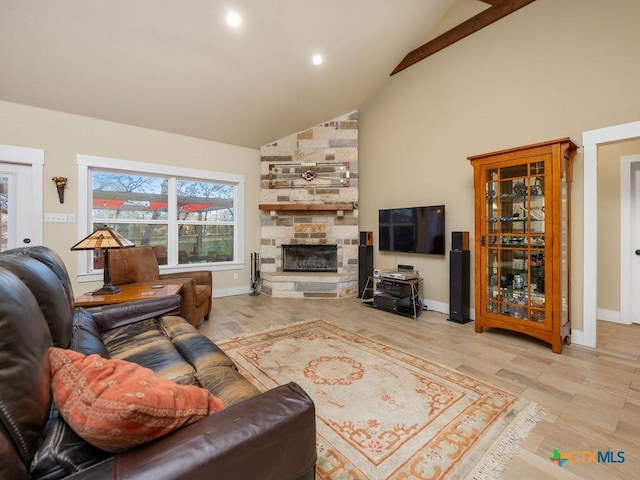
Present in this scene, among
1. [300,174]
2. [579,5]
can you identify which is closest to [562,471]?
[579,5]

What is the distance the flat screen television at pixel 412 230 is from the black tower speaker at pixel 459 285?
0.37 m

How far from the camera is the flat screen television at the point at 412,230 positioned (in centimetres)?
392

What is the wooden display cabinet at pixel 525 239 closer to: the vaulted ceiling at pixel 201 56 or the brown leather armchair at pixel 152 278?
the vaulted ceiling at pixel 201 56

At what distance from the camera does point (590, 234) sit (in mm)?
2760

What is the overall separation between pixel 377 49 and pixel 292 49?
3.94 feet

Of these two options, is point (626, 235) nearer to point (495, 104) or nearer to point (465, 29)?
point (495, 104)

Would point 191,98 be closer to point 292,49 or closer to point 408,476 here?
point 292,49

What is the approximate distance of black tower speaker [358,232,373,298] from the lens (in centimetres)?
478

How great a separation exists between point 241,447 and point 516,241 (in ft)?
10.4

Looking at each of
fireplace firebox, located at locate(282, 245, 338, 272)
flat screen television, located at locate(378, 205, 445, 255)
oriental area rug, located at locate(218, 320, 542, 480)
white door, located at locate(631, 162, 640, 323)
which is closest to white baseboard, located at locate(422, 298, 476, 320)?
flat screen television, located at locate(378, 205, 445, 255)

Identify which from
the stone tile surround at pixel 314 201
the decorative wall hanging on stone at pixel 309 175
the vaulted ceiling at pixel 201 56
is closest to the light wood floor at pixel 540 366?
the stone tile surround at pixel 314 201

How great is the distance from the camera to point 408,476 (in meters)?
1.36

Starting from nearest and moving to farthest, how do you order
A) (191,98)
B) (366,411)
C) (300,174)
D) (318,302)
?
(366,411), (191,98), (318,302), (300,174)

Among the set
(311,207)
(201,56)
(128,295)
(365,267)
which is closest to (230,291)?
(311,207)
